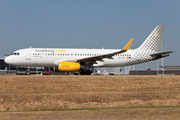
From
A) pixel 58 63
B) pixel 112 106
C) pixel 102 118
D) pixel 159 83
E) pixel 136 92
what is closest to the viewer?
pixel 102 118

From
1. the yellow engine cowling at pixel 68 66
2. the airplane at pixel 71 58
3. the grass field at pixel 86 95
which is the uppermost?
the airplane at pixel 71 58

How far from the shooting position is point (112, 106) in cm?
1945

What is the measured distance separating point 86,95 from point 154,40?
2092 centimetres

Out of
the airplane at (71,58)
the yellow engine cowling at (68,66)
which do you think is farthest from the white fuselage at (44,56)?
the yellow engine cowling at (68,66)

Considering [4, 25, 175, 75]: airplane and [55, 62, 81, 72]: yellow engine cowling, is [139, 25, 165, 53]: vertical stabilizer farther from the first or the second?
[55, 62, 81, 72]: yellow engine cowling

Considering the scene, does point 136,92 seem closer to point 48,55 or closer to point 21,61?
point 48,55

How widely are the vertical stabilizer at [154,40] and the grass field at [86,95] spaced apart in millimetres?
11725

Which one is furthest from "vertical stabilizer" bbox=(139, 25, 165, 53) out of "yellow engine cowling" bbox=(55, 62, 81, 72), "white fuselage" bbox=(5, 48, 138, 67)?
"yellow engine cowling" bbox=(55, 62, 81, 72)

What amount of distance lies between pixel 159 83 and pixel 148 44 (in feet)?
41.4

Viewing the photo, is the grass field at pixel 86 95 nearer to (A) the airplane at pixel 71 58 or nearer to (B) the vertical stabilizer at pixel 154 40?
(A) the airplane at pixel 71 58

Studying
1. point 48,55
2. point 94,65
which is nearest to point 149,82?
point 94,65

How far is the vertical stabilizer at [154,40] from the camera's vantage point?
120ft

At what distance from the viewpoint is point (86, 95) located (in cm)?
1991

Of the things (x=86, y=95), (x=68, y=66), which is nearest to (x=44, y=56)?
(x=68, y=66)
